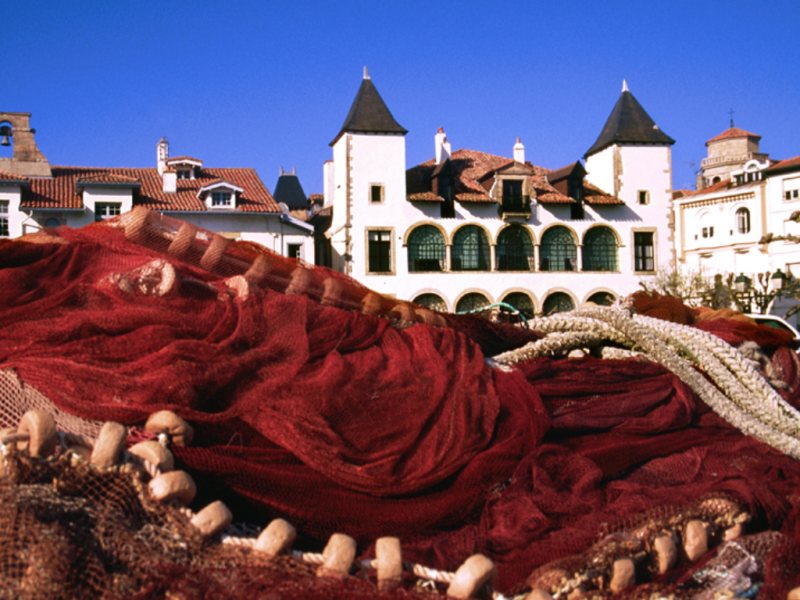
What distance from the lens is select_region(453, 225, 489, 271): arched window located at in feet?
123

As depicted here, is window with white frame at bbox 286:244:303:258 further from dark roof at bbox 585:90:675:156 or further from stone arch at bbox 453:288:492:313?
dark roof at bbox 585:90:675:156

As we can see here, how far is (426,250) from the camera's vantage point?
3688 cm

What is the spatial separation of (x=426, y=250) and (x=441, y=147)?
5.27 meters

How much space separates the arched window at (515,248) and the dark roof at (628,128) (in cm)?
666

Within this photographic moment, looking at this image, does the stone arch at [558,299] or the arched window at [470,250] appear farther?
the stone arch at [558,299]

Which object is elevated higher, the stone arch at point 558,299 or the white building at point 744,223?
the white building at point 744,223

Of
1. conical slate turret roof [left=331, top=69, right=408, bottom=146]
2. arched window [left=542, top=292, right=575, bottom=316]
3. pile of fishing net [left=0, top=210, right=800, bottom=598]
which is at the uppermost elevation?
conical slate turret roof [left=331, top=69, right=408, bottom=146]

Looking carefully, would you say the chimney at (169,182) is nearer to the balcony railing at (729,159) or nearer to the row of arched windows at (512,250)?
the row of arched windows at (512,250)

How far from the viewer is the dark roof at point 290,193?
149 feet

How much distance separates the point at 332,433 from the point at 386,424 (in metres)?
0.18

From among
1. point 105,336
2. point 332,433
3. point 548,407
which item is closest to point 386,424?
point 332,433

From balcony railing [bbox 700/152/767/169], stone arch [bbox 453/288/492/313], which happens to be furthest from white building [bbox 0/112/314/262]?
balcony railing [bbox 700/152/767/169]

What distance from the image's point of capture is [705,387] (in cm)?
293

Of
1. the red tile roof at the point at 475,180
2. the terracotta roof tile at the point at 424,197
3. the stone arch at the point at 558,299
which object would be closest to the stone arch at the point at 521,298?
the stone arch at the point at 558,299
